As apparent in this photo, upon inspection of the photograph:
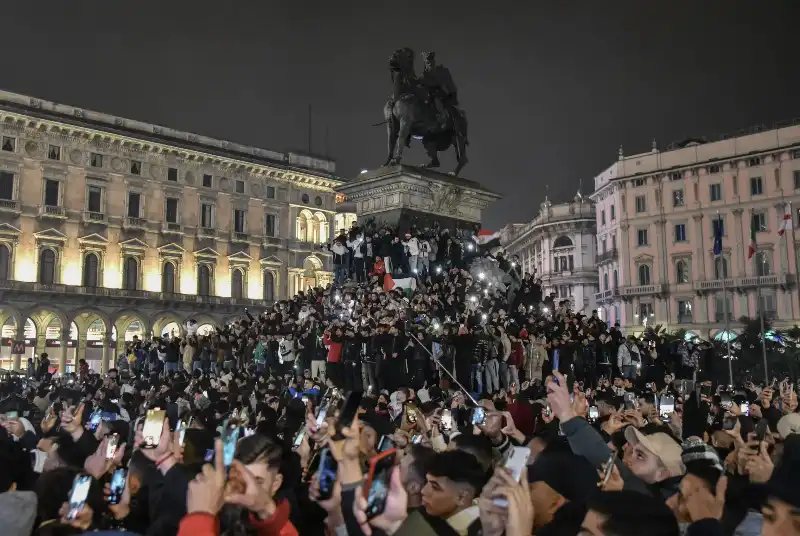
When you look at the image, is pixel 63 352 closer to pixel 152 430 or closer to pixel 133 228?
pixel 133 228

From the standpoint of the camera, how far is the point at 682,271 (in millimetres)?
69250

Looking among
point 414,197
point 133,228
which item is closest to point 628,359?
point 414,197

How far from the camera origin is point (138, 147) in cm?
6028

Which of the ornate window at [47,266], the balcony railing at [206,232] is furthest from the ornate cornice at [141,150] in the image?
the ornate window at [47,266]

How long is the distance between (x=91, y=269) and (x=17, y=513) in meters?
58.0

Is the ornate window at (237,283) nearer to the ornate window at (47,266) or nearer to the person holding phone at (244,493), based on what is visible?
the ornate window at (47,266)

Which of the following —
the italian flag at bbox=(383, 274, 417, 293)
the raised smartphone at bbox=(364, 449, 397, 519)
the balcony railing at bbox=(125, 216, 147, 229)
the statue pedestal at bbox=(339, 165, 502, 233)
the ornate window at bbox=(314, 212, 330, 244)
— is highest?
the ornate window at bbox=(314, 212, 330, 244)

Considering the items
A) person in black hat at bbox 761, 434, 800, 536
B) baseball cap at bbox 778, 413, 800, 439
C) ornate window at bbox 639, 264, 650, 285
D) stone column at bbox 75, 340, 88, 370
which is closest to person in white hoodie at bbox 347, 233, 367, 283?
baseball cap at bbox 778, 413, 800, 439

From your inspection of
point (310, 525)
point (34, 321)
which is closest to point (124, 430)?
point (310, 525)

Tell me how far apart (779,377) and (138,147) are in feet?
156

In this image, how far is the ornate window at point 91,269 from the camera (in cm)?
5725

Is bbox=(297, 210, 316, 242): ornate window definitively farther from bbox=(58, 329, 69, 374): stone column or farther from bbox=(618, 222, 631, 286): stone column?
bbox=(618, 222, 631, 286): stone column

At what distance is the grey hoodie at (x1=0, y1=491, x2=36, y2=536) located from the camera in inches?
153

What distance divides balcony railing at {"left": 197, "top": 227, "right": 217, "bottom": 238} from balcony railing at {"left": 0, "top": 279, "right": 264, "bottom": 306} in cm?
525
